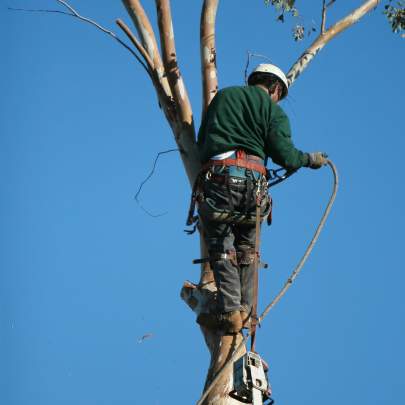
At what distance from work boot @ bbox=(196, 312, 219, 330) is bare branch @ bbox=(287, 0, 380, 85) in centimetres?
246

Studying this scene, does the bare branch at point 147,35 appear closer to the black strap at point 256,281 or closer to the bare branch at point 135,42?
the bare branch at point 135,42

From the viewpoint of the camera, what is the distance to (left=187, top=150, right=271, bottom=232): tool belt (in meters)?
5.90

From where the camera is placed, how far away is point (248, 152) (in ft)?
19.9

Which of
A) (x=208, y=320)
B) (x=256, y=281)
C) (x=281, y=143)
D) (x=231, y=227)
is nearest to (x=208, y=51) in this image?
(x=281, y=143)

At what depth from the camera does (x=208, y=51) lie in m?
7.12

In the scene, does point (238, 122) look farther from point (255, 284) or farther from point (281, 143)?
Result: point (255, 284)

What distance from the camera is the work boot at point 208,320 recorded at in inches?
227

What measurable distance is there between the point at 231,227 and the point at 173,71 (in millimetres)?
1487

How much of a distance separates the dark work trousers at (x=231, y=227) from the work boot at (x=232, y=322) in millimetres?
152

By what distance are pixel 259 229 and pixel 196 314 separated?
2.38ft

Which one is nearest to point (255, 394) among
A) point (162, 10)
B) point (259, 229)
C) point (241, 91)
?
point (259, 229)

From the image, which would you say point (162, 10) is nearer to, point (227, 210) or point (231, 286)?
point (227, 210)

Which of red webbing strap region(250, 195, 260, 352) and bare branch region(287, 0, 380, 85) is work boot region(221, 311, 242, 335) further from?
bare branch region(287, 0, 380, 85)

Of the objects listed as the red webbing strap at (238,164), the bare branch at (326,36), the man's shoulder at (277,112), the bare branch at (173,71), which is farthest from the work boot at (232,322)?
the bare branch at (326,36)
